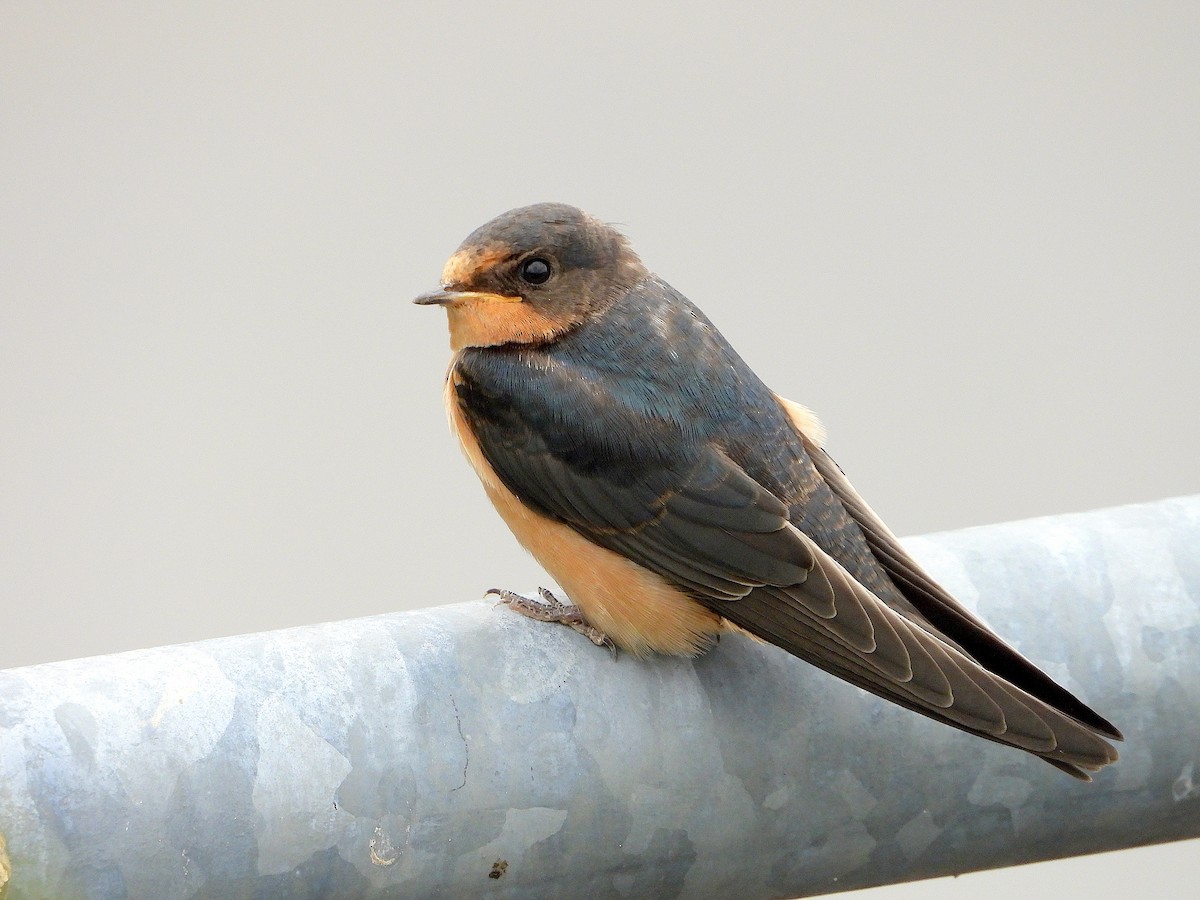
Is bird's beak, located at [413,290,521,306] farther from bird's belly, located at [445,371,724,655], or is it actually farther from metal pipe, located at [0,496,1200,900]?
metal pipe, located at [0,496,1200,900]

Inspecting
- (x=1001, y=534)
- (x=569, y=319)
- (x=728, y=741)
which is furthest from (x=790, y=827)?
(x=569, y=319)

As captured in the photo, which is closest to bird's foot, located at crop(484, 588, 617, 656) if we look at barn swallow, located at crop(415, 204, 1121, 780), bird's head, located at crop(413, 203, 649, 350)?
barn swallow, located at crop(415, 204, 1121, 780)

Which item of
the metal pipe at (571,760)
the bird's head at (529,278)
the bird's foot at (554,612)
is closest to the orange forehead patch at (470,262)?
the bird's head at (529,278)

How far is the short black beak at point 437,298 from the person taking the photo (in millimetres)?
→ 1657

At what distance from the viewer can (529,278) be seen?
1736 mm

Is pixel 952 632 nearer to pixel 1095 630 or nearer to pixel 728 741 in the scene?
pixel 1095 630

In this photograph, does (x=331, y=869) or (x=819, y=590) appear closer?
(x=331, y=869)

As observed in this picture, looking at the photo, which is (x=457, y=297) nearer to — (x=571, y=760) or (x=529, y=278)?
(x=529, y=278)

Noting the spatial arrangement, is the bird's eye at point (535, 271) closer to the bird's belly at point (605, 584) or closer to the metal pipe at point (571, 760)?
the bird's belly at point (605, 584)

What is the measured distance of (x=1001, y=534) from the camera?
1.28 metres

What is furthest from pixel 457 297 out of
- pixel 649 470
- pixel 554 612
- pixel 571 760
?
pixel 571 760

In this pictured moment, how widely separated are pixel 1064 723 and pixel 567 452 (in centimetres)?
70

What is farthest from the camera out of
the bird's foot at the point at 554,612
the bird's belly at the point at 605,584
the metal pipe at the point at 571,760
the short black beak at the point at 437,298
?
the short black beak at the point at 437,298

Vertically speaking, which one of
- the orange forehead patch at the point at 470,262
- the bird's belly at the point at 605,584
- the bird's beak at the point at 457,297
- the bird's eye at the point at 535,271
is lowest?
the bird's belly at the point at 605,584
